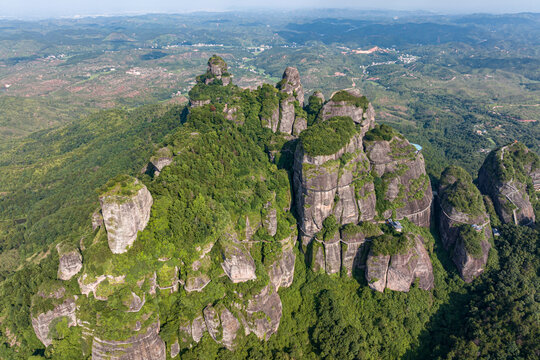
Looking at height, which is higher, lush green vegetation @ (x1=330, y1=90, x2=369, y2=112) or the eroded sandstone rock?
lush green vegetation @ (x1=330, y1=90, x2=369, y2=112)

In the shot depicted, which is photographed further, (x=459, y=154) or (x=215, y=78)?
(x=459, y=154)

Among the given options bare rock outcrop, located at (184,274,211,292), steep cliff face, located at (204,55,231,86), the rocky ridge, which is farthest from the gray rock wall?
steep cliff face, located at (204,55,231,86)

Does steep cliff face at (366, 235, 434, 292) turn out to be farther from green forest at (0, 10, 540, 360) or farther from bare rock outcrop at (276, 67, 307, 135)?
bare rock outcrop at (276, 67, 307, 135)

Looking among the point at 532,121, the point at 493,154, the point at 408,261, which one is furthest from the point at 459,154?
the point at 408,261

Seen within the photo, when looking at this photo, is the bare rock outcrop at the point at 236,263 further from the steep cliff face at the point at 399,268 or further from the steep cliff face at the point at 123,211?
the steep cliff face at the point at 399,268

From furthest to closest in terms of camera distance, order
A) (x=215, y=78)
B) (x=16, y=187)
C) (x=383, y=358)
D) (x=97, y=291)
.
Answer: (x=16, y=187) → (x=215, y=78) → (x=383, y=358) → (x=97, y=291)

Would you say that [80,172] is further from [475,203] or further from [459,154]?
[459,154]
